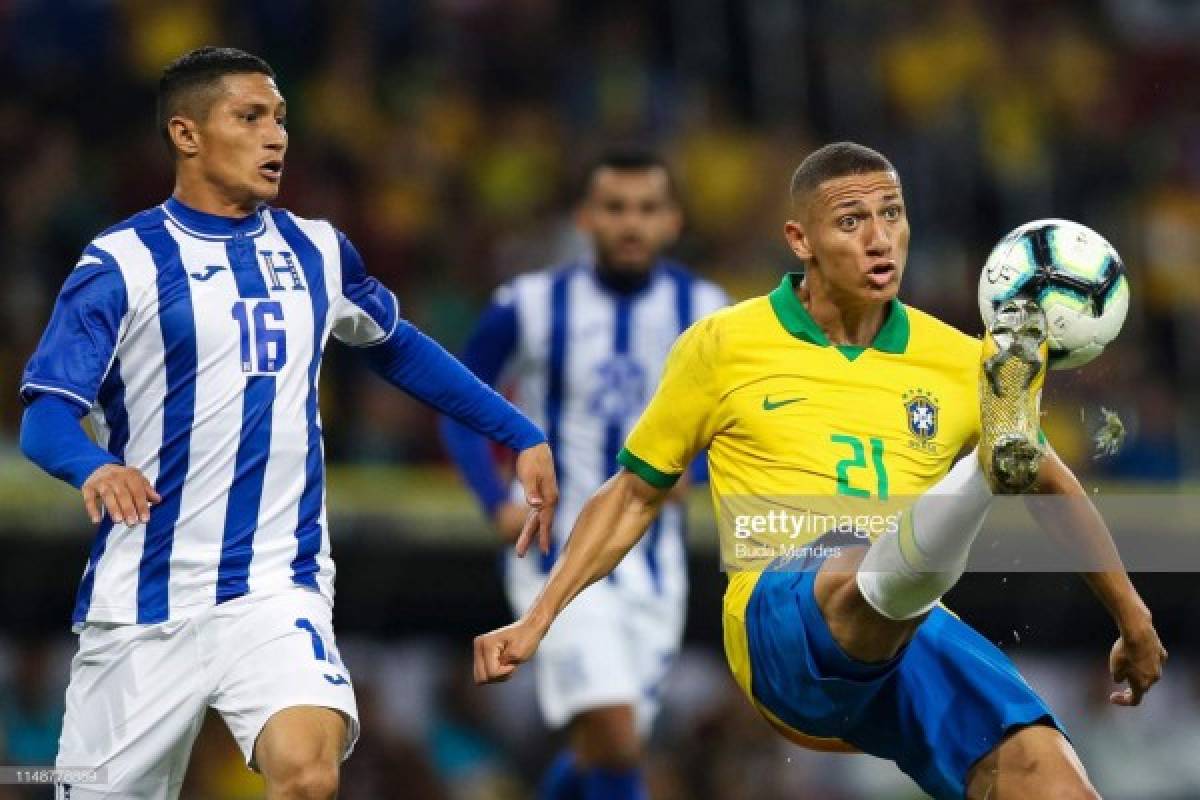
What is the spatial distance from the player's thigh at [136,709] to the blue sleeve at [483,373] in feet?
9.30

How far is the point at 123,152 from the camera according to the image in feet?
39.9

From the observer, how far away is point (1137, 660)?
5.81 meters

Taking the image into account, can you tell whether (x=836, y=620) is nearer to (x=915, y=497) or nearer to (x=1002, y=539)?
(x=915, y=497)

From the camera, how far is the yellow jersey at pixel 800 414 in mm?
5801

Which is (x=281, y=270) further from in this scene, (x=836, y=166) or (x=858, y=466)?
(x=858, y=466)

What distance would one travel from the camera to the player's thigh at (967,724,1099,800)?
5.35 m

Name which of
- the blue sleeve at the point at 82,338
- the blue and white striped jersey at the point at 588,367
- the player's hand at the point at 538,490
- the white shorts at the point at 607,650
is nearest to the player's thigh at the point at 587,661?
the white shorts at the point at 607,650

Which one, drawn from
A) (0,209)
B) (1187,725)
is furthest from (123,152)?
(1187,725)

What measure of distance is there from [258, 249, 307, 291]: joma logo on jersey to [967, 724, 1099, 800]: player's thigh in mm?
2120

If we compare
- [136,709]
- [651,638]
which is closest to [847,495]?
[136,709]

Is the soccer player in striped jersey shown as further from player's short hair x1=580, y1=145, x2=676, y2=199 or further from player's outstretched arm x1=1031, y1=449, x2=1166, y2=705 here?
player's short hair x1=580, y1=145, x2=676, y2=199

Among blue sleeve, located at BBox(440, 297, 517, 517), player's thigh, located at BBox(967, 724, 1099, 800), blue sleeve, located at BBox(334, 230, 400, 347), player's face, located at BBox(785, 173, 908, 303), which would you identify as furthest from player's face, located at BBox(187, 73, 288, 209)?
blue sleeve, located at BBox(440, 297, 517, 517)

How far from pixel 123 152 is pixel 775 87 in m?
4.10

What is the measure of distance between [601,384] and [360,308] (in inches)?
104
